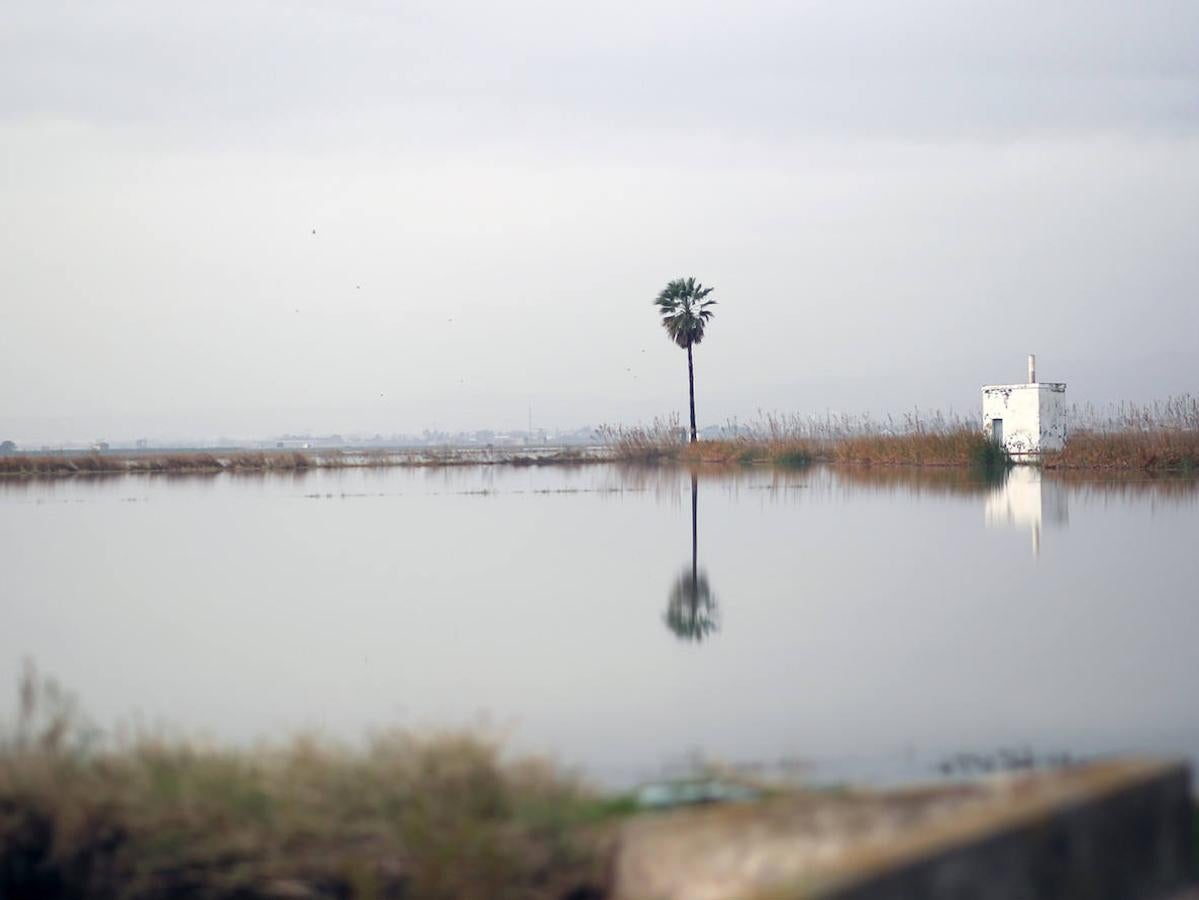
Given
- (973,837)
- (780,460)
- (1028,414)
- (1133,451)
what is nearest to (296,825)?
(973,837)

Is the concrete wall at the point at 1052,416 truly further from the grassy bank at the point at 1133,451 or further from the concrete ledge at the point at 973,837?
the concrete ledge at the point at 973,837

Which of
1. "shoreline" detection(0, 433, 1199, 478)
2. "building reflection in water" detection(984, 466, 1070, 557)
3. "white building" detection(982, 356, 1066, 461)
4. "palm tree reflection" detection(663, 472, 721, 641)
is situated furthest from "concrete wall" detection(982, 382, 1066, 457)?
"palm tree reflection" detection(663, 472, 721, 641)

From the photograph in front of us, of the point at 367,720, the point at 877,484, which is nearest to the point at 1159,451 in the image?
the point at 877,484

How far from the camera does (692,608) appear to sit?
38.3ft

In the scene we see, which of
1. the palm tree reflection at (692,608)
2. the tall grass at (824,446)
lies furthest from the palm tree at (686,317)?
the palm tree reflection at (692,608)

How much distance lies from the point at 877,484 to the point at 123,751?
26.3m

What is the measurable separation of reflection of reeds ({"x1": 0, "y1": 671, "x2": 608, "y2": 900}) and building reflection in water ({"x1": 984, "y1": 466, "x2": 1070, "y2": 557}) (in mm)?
11511

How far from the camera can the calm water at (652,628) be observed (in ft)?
23.8

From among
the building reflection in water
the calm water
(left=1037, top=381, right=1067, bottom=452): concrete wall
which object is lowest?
the calm water

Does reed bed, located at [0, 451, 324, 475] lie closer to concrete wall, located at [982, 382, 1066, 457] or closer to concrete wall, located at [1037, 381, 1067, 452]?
concrete wall, located at [982, 382, 1066, 457]

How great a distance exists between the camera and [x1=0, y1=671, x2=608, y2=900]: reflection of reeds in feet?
14.3

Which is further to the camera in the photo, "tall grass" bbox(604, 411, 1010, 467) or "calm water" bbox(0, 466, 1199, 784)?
"tall grass" bbox(604, 411, 1010, 467)

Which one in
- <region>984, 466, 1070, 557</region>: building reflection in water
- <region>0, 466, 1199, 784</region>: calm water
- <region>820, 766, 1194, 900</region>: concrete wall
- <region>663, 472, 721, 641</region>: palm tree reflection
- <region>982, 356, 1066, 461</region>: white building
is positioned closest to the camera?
<region>820, 766, 1194, 900</region>: concrete wall

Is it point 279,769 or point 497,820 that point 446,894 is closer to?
point 497,820
